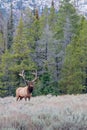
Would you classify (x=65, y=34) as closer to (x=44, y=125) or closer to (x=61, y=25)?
(x=61, y=25)

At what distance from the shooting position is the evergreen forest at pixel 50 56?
3609 centimetres

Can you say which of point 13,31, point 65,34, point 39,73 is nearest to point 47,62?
point 39,73

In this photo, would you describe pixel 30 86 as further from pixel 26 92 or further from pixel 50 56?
pixel 50 56

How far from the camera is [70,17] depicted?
40.8 metres

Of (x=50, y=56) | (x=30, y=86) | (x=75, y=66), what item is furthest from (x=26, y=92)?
(x=50, y=56)

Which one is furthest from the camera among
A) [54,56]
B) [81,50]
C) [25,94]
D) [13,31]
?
[13,31]

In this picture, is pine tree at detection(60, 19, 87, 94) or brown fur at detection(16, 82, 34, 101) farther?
pine tree at detection(60, 19, 87, 94)

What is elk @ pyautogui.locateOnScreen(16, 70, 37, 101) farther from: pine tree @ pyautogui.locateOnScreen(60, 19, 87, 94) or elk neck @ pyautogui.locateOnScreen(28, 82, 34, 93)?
pine tree @ pyautogui.locateOnScreen(60, 19, 87, 94)

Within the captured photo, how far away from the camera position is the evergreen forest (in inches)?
1421

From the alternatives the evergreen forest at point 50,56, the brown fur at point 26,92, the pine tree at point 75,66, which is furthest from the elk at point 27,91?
the pine tree at point 75,66

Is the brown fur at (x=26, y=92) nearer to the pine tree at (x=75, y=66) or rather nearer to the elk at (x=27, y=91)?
the elk at (x=27, y=91)

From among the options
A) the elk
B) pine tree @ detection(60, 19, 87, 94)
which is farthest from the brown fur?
pine tree @ detection(60, 19, 87, 94)

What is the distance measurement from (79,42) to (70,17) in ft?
16.5

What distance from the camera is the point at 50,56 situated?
3872 cm
